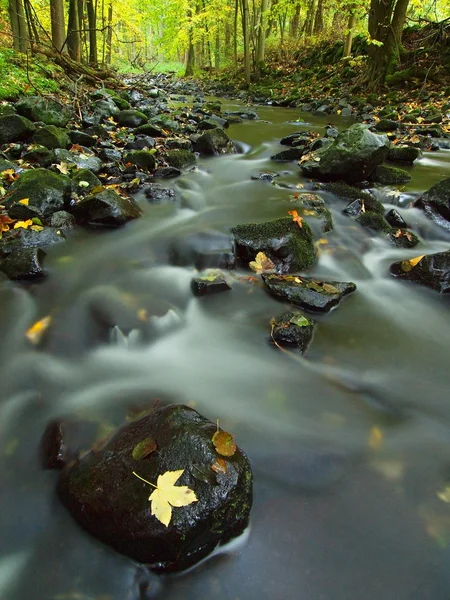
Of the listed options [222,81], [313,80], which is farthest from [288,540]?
[222,81]

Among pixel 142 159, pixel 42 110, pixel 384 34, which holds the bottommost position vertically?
pixel 142 159

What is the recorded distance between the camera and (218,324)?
3.66 m

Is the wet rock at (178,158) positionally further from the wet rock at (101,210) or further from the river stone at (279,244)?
the river stone at (279,244)

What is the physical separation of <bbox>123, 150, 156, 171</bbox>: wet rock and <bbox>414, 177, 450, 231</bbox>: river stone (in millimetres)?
4690

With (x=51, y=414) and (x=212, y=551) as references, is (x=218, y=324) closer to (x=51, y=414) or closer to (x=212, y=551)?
(x=51, y=414)

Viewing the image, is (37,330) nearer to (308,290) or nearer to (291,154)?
(308,290)

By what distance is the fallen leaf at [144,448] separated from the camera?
196cm

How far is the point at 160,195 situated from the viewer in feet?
20.5

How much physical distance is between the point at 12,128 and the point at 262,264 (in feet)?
19.8

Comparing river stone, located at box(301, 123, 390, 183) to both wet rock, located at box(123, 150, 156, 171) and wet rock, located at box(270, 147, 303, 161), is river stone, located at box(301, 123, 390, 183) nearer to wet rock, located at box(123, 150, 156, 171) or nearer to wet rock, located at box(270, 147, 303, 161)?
wet rock, located at box(270, 147, 303, 161)

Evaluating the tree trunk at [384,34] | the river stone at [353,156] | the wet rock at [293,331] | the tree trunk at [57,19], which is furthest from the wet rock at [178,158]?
the tree trunk at [384,34]

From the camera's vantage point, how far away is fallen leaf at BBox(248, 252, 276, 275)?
4.17 meters

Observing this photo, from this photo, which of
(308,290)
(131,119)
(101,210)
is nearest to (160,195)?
(101,210)

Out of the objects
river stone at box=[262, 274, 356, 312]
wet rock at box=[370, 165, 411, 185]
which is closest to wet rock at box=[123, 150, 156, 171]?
wet rock at box=[370, 165, 411, 185]
